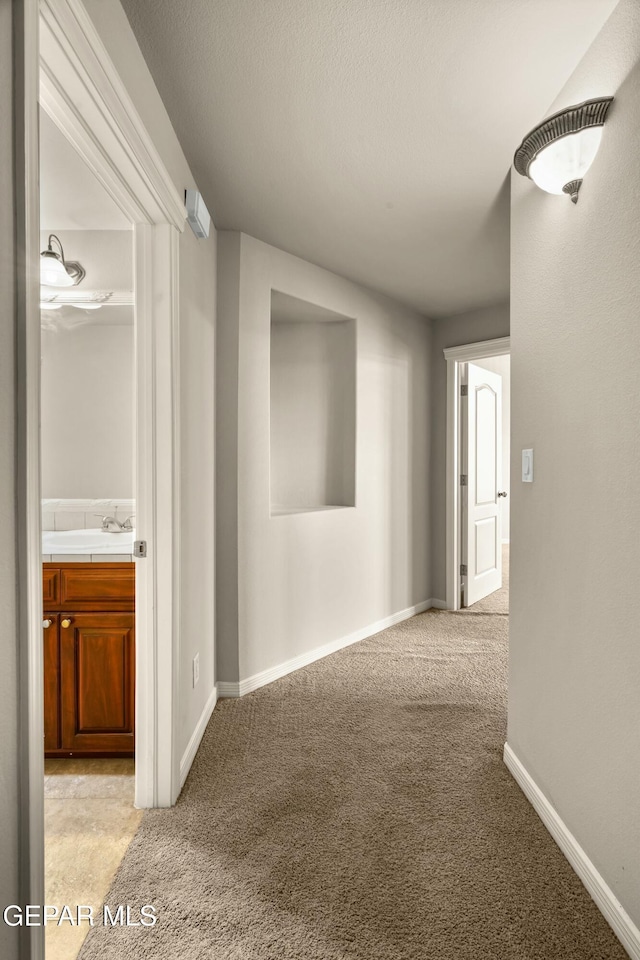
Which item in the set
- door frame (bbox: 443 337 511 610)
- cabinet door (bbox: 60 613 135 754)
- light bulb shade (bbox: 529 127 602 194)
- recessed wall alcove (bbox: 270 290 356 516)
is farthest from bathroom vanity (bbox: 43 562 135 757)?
door frame (bbox: 443 337 511 610)

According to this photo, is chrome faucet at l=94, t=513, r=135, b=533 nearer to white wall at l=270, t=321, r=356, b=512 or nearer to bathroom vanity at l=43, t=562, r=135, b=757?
bathroom vanity at l=43, t=562, r=135, b=757

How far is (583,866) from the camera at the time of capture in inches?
63.1

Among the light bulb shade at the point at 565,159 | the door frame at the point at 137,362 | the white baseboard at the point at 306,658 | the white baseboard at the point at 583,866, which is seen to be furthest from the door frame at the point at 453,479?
the door frame at the point at 137,362

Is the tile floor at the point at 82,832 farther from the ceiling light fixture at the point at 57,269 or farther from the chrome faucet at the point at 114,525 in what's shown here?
the ceiling light fixture at the point at 57,269

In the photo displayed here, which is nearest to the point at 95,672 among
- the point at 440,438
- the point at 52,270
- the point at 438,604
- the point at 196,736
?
the point at 196,736

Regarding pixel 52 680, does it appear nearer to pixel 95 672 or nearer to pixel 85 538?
pixel 95 672

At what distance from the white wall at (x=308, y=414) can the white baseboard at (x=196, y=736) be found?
1442 millimetres

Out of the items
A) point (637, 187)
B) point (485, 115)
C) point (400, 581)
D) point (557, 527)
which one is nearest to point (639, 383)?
point (637, 187)

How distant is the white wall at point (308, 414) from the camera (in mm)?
3891

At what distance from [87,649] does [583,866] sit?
185 cm

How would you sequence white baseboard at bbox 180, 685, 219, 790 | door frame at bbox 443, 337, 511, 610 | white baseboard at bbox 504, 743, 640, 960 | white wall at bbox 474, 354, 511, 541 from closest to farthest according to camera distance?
white baseboard at bbox 504, 743, 640, 960 < white baseboard at bbox 180, 685, 219, 790 < door frame at bbox 443, 337, 511, 610 < white wall at bbox 474, 354, 511, 541

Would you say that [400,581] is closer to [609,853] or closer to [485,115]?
[609,853]

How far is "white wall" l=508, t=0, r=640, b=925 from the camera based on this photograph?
141cm

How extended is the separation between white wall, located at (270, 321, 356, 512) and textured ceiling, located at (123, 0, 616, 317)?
38.1 inches
